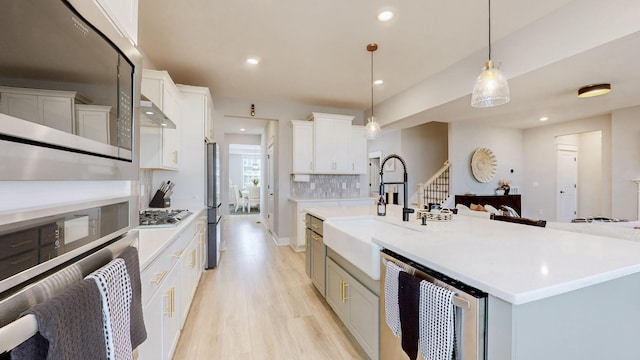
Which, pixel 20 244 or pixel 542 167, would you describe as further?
pixel 542 167

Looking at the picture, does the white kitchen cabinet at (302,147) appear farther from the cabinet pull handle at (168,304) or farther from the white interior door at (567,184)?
the white interior door at (567,184)

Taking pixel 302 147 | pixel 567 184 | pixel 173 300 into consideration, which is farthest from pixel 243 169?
pixel 567 184

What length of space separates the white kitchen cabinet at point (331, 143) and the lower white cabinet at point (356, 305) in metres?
2.78

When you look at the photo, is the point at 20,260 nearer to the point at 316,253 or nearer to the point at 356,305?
the point at 356,305

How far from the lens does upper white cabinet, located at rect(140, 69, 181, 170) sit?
97.3 inches

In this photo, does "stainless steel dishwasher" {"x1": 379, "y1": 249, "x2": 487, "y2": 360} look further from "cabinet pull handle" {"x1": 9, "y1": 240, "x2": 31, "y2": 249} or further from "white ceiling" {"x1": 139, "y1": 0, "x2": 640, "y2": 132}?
"white ceiling" {"x1": 139, "y1": 0, "x2": 640, "y2": 132}

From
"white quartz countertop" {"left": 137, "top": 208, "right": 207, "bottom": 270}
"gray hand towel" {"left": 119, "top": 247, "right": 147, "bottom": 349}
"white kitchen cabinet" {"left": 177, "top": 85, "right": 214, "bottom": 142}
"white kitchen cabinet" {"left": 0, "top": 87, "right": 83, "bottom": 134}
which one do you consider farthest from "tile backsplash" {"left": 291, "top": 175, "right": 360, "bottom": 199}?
"white kitchen cabinet" {"left": 0, "top": 87, "right": 83, "bottom": 134}

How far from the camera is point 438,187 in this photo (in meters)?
6.08

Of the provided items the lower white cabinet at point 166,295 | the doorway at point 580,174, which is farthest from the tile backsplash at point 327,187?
the doorway at point 580,174

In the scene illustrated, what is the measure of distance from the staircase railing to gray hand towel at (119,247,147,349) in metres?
5.70

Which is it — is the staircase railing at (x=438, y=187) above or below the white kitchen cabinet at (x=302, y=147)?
below

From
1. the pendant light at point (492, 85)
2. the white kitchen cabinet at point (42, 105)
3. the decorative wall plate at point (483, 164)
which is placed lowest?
the white kitchen cabinet at point (42, 105)

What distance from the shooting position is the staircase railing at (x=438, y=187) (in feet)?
19.1

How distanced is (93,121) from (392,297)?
138 centimetres
